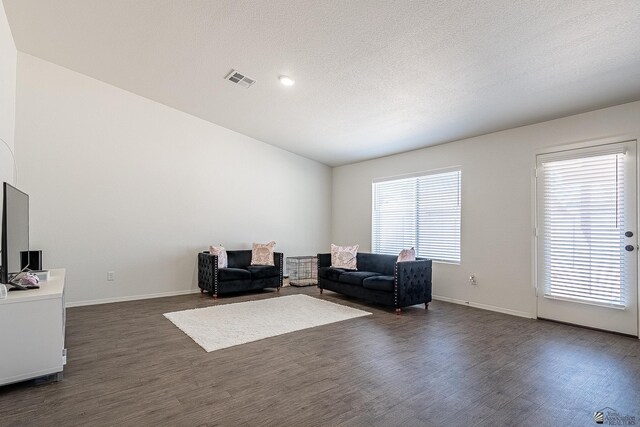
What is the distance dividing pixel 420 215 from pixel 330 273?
198cm

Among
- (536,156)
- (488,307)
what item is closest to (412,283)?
(488,307)

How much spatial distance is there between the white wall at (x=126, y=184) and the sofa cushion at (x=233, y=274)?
2.57 feet

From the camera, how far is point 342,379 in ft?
8.64

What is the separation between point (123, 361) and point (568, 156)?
217 inches

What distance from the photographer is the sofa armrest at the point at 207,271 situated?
5.53 m

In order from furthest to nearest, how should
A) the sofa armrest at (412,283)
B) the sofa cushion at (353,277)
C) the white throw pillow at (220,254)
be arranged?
the white throw pillow at (220,254), the sofa cushion at (353,277), the sofa armrest at (412,283)

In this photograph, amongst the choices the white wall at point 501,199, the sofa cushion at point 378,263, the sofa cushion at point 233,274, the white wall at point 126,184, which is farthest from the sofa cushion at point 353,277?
the white wall at point 126,184

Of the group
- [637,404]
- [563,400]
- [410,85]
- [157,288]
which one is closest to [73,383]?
[157,288]

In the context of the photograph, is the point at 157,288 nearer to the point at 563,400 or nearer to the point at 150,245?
the point at 150,245

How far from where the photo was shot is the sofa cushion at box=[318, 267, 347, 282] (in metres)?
5.74

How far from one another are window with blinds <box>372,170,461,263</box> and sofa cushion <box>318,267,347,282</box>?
57.4 inches

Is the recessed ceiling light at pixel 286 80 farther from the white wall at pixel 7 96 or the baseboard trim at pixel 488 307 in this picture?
the baseboard trim at pixel 488 307

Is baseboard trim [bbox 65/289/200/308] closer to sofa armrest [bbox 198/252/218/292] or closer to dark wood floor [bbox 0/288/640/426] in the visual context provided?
sofa armrest [bbox 198/252/218/292]

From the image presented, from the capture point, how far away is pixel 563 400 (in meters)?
2.35
